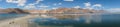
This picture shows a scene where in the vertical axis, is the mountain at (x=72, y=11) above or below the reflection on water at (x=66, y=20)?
above

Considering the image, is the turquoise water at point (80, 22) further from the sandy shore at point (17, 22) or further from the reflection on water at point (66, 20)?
the sandy shore at point (17, 22)

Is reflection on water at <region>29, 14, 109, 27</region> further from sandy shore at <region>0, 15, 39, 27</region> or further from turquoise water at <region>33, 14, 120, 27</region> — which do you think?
sandy shore at <region>0, 15, 39, 27</region>

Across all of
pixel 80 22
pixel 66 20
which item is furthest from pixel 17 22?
pixel 80 22

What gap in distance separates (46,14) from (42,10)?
0.42ft

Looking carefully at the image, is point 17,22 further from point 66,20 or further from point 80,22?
point 80,22

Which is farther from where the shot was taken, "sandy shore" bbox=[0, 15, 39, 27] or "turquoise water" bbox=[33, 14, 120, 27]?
"turquoise water" bbox=[33, 14, 120, 27]

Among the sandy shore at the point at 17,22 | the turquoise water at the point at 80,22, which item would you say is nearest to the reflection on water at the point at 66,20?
the turquoise water at the point at 80,22

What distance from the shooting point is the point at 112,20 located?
12.5 feet

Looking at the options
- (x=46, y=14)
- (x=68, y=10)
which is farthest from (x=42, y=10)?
(x=68, y=10)

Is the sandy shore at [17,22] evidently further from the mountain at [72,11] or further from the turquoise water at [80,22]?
the mountain at [72,11]

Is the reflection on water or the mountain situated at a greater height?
the mountain

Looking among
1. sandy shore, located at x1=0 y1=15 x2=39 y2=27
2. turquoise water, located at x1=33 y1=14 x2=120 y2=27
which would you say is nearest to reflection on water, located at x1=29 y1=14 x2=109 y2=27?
turquoise water, located at x1=33 y1=14 x2=120 y2=27

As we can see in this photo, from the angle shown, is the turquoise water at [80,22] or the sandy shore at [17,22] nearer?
the sandy shore at [17,22]

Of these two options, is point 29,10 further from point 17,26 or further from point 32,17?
point 17,26
